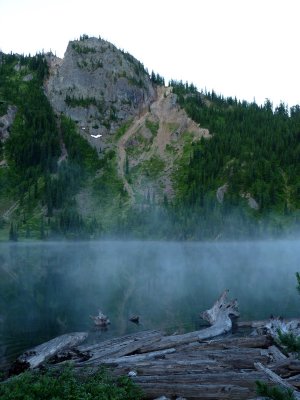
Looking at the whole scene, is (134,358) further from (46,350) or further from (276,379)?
(276,379)

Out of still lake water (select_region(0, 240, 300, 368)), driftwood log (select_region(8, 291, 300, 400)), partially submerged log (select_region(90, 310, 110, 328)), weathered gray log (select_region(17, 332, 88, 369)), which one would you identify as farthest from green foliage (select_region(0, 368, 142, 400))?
partially submerged log (select_region(90, 310, 110, 328))

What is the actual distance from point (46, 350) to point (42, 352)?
59 centimetres

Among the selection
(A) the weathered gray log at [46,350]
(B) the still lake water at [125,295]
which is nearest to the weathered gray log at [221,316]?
(B) the still lake water at [125,295]

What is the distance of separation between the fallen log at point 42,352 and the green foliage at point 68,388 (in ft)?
23.6

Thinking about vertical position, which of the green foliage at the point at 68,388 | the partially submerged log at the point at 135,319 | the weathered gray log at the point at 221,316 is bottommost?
the partially submerged log at the point at 135,319

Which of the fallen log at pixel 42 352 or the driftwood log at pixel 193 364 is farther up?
the driftwood log at pixel 193 364

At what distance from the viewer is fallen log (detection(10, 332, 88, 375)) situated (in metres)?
30.0

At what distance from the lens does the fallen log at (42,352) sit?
29953 mm

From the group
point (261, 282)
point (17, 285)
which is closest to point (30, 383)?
point (17, 285)

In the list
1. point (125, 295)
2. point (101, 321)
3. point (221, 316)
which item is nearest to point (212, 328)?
point (221, 316)

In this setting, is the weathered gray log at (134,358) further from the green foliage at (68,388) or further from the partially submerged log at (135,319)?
the partially submerged log at (135,319)

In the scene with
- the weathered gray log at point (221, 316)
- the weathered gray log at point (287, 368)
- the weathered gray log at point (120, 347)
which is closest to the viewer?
the weathered gray log at point (287, 368)

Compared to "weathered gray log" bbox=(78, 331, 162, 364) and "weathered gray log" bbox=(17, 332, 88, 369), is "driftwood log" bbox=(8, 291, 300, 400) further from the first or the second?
"weathered gray log" bbox=(17, 332, 88, 369)

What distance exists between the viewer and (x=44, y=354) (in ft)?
106
